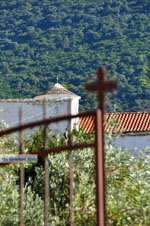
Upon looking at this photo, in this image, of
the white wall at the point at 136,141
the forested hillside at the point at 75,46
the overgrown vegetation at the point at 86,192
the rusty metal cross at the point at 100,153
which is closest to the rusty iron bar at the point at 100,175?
the rusty metal cross at the point at 100,153

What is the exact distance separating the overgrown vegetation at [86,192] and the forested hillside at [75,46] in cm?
2760

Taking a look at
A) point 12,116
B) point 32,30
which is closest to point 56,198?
point 12,116

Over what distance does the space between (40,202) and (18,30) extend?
65.7 meters

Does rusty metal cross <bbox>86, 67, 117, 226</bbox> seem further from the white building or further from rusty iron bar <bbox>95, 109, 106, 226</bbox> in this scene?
the white building

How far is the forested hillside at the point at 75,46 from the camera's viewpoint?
48.1 metres

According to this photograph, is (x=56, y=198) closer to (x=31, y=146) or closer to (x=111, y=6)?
(x=31, y=146)

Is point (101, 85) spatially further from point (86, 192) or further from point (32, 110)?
point (32, 110)

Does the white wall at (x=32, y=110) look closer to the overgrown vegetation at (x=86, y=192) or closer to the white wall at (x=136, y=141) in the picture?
the white wall at (x=136, y=141)

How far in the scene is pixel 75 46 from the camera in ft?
207

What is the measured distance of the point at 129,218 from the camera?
A: 611cm

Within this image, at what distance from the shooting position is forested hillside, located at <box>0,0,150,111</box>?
4812 centimetres

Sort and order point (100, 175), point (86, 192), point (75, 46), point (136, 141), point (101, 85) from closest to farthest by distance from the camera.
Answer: point (101, 85), point (100, 175), point (86, 192), point (136, 141), point (75, 46)

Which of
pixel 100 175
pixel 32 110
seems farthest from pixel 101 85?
pixel 32 110

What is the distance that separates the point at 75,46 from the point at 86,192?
57.1 metres
